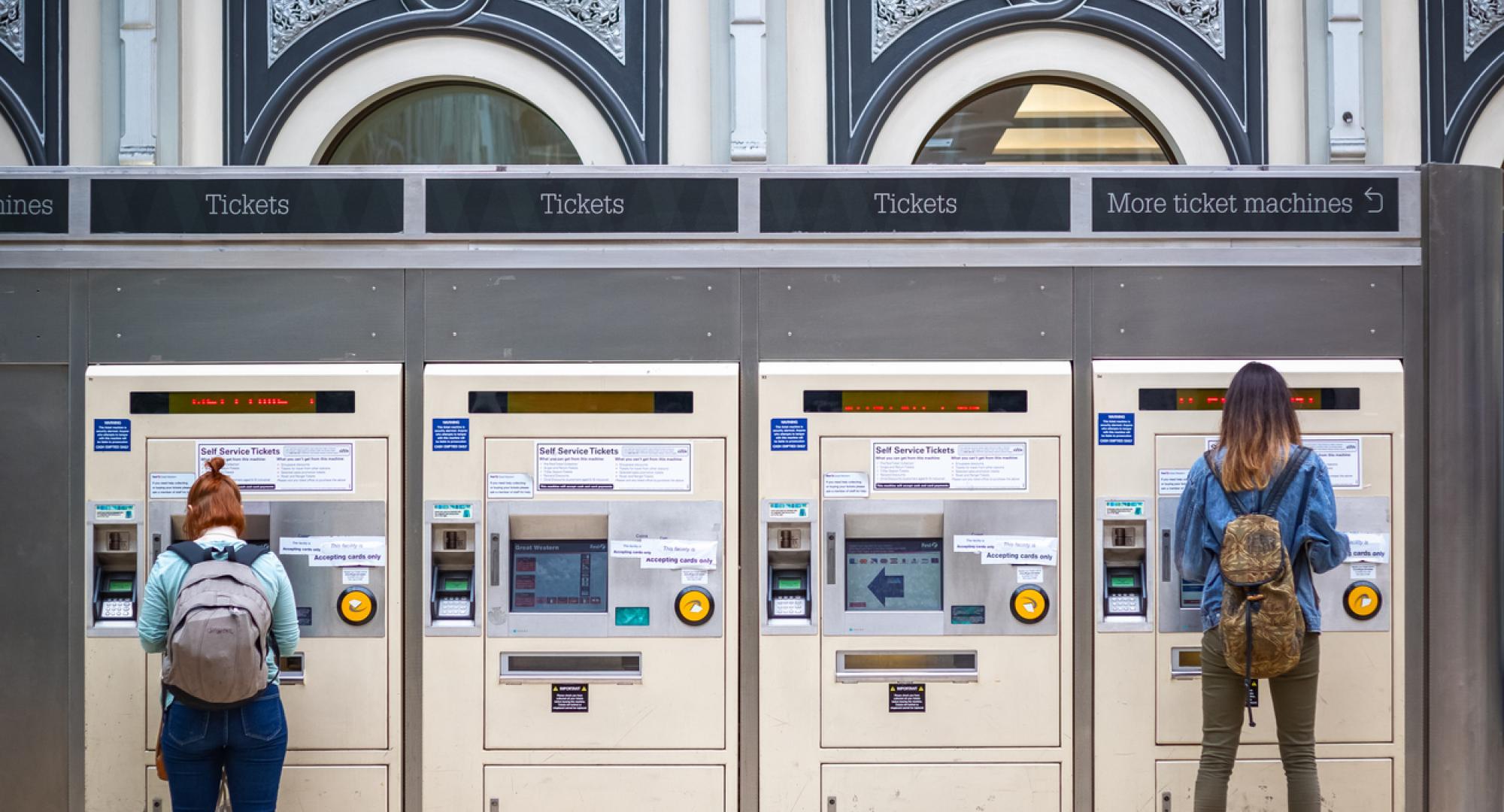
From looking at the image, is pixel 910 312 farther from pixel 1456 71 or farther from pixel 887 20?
pixel 1456 71

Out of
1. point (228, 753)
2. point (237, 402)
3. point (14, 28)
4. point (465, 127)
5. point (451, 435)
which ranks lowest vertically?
point (228, 753)

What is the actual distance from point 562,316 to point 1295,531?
2.51m

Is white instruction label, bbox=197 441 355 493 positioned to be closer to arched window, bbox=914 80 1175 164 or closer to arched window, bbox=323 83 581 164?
arched window, bbox=323 83 581 164

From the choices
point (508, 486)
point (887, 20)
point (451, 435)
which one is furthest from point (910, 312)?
point (887, 20)

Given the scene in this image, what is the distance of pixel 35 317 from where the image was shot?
12.1 ft

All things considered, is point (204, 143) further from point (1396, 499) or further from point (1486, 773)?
point (1486, 773)

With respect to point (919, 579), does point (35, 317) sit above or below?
above

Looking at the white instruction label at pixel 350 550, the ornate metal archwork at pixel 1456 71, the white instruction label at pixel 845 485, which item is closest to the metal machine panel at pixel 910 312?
the white instruction label at pixel 845 485

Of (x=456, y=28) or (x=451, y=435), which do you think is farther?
(x=456, y=28)

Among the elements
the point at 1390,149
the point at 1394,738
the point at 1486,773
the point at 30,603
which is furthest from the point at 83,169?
the point at 1390,149

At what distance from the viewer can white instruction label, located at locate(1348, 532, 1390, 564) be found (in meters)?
3.67

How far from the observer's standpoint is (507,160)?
6000 mm

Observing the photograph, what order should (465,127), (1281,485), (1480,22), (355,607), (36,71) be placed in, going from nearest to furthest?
(1281,485) → (355,607) → (36,71) → (1480,22) → (465,127)

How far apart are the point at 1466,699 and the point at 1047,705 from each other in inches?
57.5
